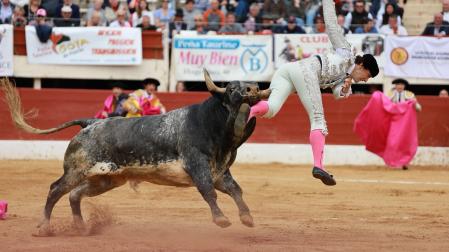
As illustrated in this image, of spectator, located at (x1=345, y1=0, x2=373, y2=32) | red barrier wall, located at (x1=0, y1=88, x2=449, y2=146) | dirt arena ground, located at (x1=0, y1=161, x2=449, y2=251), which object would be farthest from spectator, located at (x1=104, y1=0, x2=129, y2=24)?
spectator, located at (x1=345, y1=0, x2=373, y2=32)

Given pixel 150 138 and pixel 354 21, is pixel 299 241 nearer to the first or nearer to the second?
pixel 150 138

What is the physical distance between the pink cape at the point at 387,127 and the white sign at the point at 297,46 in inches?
45.0

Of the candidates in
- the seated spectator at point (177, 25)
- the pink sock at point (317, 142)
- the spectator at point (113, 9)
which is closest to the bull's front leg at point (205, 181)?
the pink sock at point (317, 142)

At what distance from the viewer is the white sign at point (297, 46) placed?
14.1 meters

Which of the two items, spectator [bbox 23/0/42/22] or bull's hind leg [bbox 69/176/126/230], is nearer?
bull's hind leg [bbox 69/176/126/230]

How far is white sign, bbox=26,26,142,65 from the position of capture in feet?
47.3

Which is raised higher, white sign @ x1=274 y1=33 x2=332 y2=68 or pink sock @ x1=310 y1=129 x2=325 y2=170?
pink sock @ x1=310 y1=129 x2=325 y2=170

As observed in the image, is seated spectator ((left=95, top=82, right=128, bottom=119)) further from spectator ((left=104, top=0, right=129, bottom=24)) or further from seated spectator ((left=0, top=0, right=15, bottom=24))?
seated spectator ((left=0, top=0, right=15, bottom=24))

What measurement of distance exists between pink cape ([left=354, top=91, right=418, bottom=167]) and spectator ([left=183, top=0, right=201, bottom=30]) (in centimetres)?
314

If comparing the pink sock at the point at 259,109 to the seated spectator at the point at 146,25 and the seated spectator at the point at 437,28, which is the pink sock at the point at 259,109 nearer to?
the seated spectator at the point at 437,28

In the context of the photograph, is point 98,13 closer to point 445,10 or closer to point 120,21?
point 120,21

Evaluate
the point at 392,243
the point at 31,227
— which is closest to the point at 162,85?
the point at 31,227

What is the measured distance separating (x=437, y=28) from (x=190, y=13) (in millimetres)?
3865

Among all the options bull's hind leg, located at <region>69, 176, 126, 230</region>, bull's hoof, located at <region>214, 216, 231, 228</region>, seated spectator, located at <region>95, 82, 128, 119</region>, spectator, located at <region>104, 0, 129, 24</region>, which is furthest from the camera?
spectator, located at <region>104, 0, 129, 24</region>
